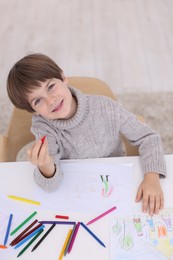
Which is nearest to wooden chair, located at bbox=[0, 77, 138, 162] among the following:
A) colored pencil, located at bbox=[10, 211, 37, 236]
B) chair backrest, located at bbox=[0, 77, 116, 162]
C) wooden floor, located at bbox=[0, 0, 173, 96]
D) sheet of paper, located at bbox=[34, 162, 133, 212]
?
chair backrest, located at bbox=[0, 77, 116, 162]

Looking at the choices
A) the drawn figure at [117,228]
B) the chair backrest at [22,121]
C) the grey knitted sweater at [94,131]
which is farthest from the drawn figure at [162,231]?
the chair backrest at [22,121]

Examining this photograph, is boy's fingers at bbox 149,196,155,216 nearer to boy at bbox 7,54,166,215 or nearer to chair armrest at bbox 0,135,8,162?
boy at bbox 7,54,166,215

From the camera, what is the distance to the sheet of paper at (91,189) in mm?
997

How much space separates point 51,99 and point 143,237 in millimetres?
485

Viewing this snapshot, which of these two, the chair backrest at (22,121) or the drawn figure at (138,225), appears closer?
the drawn figure at (138,225)

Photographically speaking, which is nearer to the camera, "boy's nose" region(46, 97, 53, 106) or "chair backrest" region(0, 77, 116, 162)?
"boy's nose" region(46, 97, 53, 106)

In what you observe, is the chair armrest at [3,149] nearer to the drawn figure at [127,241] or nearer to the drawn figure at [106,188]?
the drawn figure at [106,188]

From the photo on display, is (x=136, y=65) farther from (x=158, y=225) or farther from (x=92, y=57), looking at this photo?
(x=158, y=225)

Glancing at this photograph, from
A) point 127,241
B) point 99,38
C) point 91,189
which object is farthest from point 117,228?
point 99,38

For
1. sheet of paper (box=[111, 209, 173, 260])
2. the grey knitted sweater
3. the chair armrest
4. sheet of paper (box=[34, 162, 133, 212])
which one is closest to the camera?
sheet of paper (box=[111, 209, 173, 260])

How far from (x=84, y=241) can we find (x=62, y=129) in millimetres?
393

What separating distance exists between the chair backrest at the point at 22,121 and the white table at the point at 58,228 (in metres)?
0.26

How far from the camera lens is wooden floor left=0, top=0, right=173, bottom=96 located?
8.34 ft

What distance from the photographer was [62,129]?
1150 millimetres
